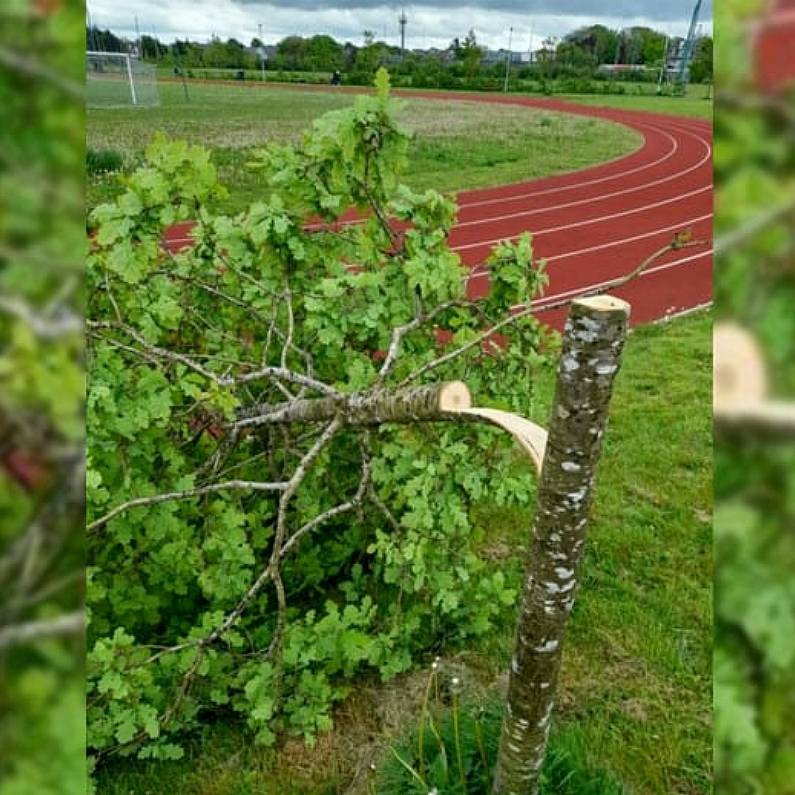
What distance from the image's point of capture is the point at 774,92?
0.34 meters

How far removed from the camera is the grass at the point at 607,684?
2.23 m

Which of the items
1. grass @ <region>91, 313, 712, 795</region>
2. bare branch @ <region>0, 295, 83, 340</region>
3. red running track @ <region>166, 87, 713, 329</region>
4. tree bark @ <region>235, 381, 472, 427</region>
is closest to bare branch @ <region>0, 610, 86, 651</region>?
bare branch @ <region>0, 295, 83, 340</region>

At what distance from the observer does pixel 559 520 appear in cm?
116

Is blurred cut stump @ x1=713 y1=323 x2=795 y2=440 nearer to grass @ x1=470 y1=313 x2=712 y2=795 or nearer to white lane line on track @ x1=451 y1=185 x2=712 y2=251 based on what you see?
grass @ x1=470 y1=313 x2=712 y2=795

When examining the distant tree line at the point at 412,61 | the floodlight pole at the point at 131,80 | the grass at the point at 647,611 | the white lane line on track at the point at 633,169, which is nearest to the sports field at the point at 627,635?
the grass at the point at 647,611

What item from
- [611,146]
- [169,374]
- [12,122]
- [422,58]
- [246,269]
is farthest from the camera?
[422,58]

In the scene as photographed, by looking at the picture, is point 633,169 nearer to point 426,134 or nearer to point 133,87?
point 426,134

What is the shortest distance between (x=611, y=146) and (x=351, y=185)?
19.1m

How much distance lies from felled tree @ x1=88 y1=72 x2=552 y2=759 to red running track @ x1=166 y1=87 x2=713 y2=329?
3.81 meters

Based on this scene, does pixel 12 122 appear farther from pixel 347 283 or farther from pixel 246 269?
pixel 246 269

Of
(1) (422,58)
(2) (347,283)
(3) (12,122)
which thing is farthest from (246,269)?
(1) (422,58)

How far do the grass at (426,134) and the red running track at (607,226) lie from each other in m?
0.92

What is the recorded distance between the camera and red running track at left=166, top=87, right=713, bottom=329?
7629 millimetres

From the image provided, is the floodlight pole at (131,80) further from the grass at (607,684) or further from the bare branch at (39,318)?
the bare branch at (39,318)
